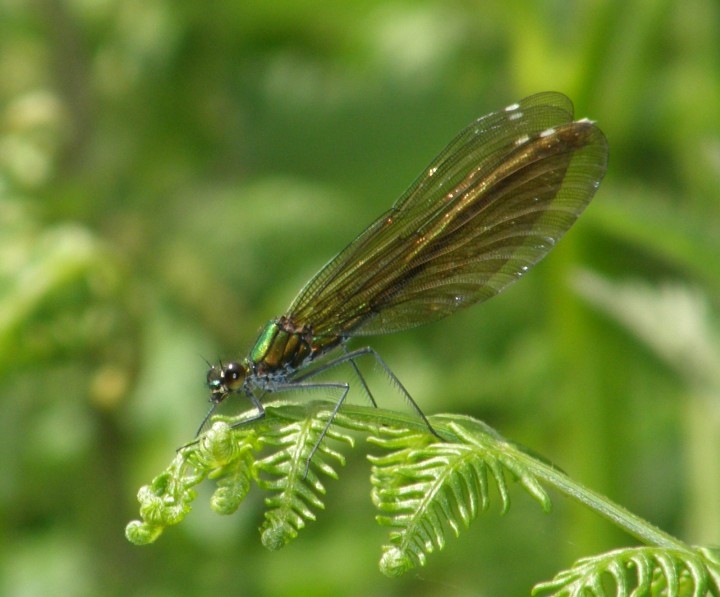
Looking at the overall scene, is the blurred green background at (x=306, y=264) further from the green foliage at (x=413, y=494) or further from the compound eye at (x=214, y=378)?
the green foliage at (x=413, y=494)

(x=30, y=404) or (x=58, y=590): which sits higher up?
(x=30, y=404)

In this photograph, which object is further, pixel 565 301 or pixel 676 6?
pixel 676 6

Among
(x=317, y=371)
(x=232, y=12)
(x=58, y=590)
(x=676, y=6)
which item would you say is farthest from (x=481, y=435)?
(x=676, y=6)

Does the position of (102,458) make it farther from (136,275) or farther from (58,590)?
(136,275)

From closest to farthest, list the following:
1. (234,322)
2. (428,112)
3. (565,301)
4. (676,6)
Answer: (565,301) → (234,322) → (428,112) → (676,6)

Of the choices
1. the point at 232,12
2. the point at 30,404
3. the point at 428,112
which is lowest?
the point at 30,404

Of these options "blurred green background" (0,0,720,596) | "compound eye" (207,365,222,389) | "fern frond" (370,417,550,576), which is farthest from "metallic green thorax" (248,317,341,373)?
"fern frond" (370,417,550,576)
